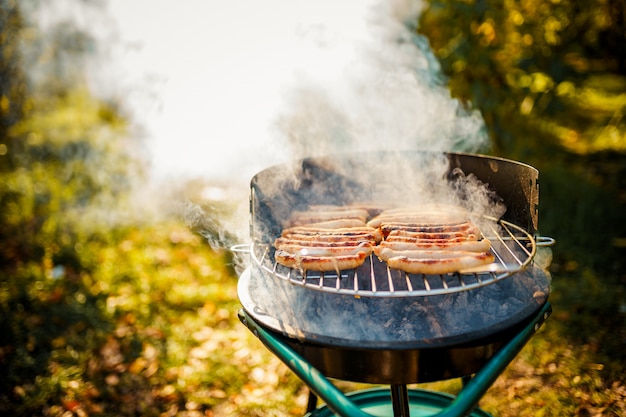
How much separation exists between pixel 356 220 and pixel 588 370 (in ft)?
8.68

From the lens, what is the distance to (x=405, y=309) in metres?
2.60

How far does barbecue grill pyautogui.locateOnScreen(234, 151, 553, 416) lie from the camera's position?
222 cm

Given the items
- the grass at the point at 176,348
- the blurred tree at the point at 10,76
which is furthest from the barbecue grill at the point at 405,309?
the blurred tree at the point at 10,76

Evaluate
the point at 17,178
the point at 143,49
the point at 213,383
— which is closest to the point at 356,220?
the point at 213,383

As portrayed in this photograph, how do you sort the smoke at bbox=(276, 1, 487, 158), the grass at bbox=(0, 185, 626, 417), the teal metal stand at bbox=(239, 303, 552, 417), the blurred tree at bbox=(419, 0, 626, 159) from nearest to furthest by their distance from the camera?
the teal metal stand at bbox=(239, 303, 552, 417) < the grass at bbox=(0, 185, 626, 417) < the smoke at bbox=(276, 1, 487, 158) < the blurred tree at bbox=(419, 0, 626, 159)

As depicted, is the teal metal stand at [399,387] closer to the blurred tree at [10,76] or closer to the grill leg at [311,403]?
the grill leg at [311,403]

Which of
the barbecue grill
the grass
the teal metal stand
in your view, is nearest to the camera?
the teal metal stand

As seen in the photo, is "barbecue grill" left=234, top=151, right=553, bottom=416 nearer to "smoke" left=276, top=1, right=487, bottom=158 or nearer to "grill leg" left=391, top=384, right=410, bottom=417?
"grill leg" left=391, top=384, right=410, bottom=417

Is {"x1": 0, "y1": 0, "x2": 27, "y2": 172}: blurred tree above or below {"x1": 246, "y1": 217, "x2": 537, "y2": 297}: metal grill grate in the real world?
above

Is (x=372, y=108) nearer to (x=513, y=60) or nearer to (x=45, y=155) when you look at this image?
(x=513, y=60)

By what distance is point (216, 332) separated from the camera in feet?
17.0

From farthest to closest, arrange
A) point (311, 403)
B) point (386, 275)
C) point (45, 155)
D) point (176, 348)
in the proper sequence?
point (45, 155) → point (176, 348) → point (311, 403) → point (386, 275)

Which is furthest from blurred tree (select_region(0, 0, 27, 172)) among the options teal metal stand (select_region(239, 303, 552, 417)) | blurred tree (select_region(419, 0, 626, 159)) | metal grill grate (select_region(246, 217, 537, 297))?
teal metal stand (select_region(239, 303, 552, 417))

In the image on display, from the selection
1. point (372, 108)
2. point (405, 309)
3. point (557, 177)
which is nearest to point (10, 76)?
point (372, 108)
